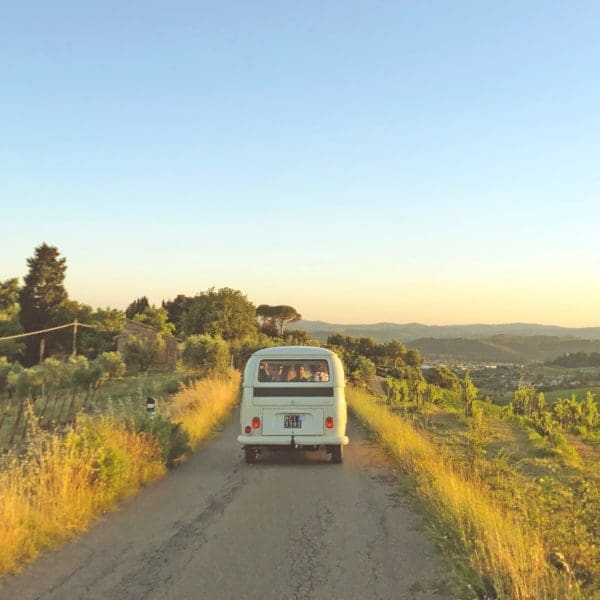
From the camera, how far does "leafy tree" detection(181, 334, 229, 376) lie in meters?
37.3

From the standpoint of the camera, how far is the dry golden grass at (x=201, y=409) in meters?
15.0

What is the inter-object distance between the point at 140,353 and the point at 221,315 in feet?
30.8

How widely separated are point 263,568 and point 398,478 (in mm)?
5163

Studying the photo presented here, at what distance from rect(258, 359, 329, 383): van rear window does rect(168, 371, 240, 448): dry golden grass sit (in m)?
2.57

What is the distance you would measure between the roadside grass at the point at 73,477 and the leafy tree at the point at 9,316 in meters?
51.3

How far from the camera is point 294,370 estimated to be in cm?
1282

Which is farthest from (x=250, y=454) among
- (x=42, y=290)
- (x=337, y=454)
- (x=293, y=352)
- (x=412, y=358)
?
(x=412, y=358)

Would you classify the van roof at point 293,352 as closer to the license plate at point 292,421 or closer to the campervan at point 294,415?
the campervan at point 294,415

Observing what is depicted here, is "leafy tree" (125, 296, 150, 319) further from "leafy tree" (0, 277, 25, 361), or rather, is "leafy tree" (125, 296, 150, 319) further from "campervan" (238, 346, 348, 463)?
"campervan" (238, 346, 348, 463)

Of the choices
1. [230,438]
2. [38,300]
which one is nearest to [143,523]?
[230,438]

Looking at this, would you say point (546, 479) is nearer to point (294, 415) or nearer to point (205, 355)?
point (294, 415)

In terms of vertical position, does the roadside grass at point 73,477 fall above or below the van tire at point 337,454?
above

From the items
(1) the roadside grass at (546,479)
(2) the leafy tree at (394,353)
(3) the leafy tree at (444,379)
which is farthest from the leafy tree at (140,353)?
(2) the leafy tree at (394,353)

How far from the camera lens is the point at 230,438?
630 inches
